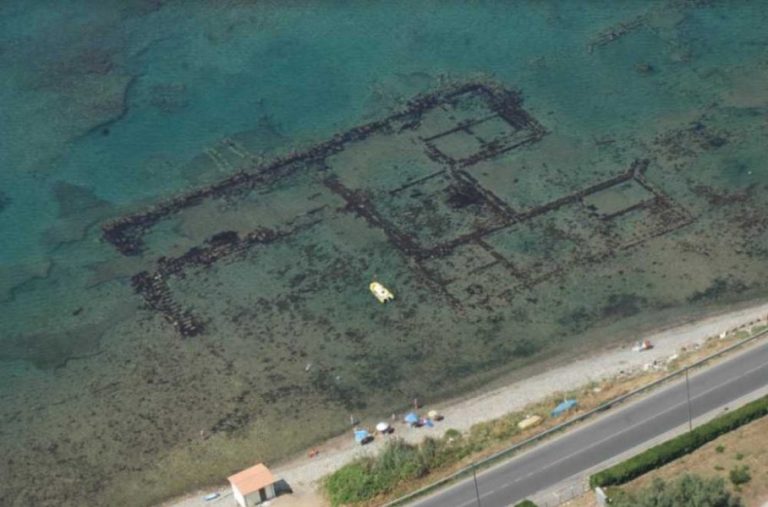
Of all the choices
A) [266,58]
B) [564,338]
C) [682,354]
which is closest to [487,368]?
[564,338]

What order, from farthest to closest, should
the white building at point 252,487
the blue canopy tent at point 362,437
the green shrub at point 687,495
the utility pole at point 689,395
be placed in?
1. the blue canopy tent at point 362,437
2. the white building at point 252,487
3. the utility pole at point 689,395
4. the green shrub at point 687,495

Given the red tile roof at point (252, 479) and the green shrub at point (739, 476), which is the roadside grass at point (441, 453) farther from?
the green shrub at point (739, 476)

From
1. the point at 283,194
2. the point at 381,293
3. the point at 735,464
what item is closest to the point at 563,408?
the point at 735,464

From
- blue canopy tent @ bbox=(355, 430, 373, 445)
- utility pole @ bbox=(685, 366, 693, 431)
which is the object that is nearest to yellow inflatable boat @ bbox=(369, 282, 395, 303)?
blue canopy tent @ bbox=(355, 430, 373, 445)

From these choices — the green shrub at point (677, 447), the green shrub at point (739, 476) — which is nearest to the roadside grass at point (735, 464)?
the green shrub at point (739, 476)

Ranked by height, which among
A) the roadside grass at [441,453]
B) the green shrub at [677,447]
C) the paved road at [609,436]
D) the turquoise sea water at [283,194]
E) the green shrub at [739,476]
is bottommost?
the turquoise sea water at [283,194]

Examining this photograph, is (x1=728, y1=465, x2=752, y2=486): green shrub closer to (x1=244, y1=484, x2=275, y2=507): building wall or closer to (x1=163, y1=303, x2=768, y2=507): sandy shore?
(x1=163, y1=303, x2=768, y2=507): sandy shore

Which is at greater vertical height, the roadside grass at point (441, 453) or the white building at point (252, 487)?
the roadside grass at point (441, 453)
